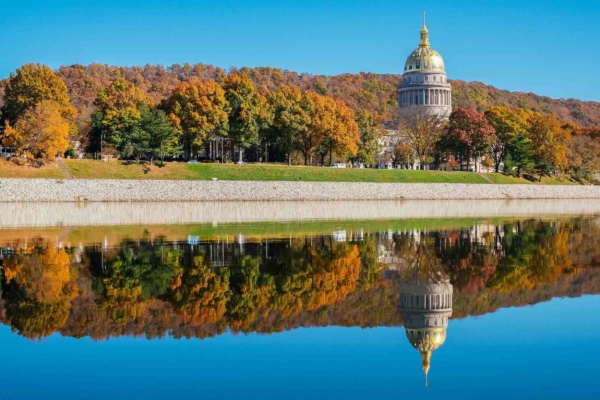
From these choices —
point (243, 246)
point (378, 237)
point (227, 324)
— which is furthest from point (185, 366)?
point (378, 237)

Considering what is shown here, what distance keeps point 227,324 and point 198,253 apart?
443 inches

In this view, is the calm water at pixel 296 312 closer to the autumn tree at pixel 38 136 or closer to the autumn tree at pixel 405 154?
the autumn tree at pixel 38 136

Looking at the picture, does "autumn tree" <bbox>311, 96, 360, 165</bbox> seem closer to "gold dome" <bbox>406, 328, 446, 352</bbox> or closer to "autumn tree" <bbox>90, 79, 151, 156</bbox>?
"autumn tree" <bbox>90, 79, 151, 156</bbox>

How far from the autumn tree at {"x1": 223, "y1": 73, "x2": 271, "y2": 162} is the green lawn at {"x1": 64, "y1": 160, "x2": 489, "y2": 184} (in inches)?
240

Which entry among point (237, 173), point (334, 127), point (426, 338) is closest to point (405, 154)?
point (334, 127)

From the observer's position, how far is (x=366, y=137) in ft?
355

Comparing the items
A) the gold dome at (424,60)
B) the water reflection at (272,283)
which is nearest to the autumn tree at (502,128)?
the gold dome at (424,60)

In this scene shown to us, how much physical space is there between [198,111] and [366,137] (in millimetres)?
31095

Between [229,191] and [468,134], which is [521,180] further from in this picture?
[229,191]

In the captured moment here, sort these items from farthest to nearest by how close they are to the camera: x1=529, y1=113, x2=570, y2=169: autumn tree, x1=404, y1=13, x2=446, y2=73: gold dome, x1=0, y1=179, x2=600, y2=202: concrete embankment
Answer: x1=404, y1=13, x2=446, y2=73: gold dome < x1=529, y1=113, x2=570, y2=169: autumn tree < x1=0, y1=179, x2=600, y2=202: concrete embankment

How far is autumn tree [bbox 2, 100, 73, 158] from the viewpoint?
71125mm

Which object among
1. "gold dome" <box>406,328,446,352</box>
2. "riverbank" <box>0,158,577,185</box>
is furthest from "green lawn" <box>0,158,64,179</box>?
"gold dome" <box>406,328,446,352</box>

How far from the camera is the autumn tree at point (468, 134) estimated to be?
103812 mm

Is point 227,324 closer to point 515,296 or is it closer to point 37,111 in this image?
point 515,296
